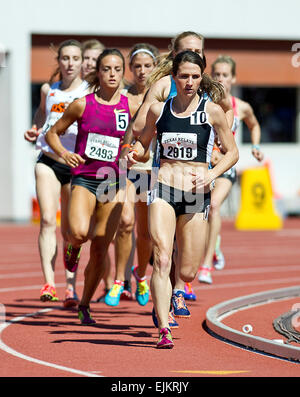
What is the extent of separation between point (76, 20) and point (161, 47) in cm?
251

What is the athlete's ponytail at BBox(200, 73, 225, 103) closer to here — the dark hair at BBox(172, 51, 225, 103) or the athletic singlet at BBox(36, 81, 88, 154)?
the dark hair at BBox(172, 51, 225, 103)

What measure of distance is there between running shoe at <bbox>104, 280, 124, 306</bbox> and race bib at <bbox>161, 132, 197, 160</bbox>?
2491 millimetres

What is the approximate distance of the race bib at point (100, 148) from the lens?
9.93 meters

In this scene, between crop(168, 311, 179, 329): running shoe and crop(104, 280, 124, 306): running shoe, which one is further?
crop(104, 280, 124, 306): running shoe

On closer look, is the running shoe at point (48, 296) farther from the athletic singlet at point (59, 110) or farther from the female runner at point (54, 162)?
the athletic singlet at point (59, 110)

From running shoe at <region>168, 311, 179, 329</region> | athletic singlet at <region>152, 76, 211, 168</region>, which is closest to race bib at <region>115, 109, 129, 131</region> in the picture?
athletic singlet at <region>152, 76, 211, 168</region>

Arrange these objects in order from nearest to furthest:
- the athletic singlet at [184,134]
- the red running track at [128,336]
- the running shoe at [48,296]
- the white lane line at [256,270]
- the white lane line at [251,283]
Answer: the red running track at [128,336] < the athletic singlet at [184,134] < the running shoe at [48,296] < the white lane line at [251,283] < the white lane line at [256,270]

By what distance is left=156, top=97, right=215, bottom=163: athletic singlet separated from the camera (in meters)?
8.70

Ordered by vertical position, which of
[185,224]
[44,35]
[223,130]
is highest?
[44,35]

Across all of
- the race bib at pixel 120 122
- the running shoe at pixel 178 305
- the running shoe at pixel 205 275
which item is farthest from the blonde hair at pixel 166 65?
the running shoe at pixel 205 275

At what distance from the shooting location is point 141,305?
37.7ft

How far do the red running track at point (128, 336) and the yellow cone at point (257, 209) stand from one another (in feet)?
26.6
